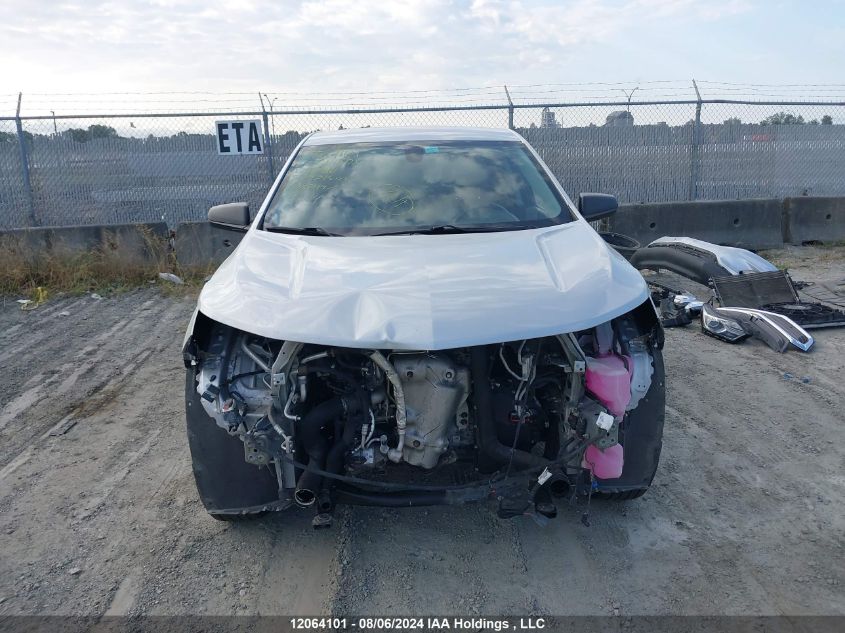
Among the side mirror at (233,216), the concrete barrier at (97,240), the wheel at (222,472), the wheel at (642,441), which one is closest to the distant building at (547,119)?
the concrete barrier at (97,240)

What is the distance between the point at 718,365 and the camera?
5.70 meters

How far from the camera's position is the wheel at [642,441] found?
3287 mm

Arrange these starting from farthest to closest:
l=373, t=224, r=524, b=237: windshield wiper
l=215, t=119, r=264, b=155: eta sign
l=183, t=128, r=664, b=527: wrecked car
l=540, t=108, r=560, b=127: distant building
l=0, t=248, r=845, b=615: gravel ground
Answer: l=540, t=108, r=560, b=127: distant building, l=215, t=119, r=264, b=155: eta sign, l=373, t=224, r=524, b=237: windshield wiper, l=0, t=248, r=845, b=615: gravel ground, l=183, t=128, r=664, b=527: wrecked car

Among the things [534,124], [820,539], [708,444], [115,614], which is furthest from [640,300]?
[534,124]

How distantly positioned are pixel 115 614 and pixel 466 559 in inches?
58.1

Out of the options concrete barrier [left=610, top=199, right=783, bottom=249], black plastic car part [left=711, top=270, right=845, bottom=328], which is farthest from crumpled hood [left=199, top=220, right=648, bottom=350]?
concrete barrier [left=610, top=199, right=783, bottom=249]

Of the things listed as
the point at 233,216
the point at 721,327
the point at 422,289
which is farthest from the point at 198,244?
the point at 422,289

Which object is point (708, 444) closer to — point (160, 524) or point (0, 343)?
point (160, 524)

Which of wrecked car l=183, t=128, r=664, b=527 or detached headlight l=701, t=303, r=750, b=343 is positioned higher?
wrecked car l=183, t=128, r=664, b=527

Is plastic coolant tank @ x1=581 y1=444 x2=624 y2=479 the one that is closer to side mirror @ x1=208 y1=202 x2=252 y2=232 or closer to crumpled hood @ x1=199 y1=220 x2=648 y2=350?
crumpled hood @ x1=199 y1=220 x2=648 y2=350

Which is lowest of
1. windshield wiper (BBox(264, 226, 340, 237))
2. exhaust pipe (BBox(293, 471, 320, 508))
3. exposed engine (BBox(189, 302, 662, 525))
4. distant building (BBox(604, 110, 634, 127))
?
exhaust pipe (BBox(293, 471, 320, 508))

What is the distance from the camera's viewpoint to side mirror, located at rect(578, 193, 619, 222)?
4609mm

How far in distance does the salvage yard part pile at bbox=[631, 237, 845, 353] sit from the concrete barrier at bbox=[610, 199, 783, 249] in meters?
2.00

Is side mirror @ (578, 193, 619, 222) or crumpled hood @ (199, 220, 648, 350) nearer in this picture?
crumpled hood @ (199, 220, 648, 350)
